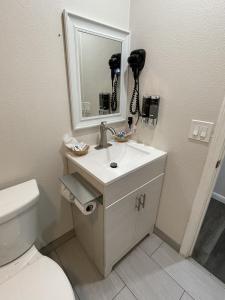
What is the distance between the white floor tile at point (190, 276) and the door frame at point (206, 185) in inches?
3.3

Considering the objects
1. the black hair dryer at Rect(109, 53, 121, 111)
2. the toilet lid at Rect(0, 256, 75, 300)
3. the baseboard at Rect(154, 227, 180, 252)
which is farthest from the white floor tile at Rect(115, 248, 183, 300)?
the black hair dryer at Rect(109, 53, 121, 111)

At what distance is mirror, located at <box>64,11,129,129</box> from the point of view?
1017 millimetres

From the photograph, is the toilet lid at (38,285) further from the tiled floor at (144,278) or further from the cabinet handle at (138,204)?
the cabinet handle at (138,204)

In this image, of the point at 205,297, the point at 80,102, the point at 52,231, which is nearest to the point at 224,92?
the point at 80,102

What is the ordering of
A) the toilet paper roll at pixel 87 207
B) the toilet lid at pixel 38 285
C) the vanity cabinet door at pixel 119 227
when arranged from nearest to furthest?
1. the toilet lid at pixel 38 285
2. the toilet paper roll at pixel 87 207
3. the vanity cabinet door at pixel 119 227

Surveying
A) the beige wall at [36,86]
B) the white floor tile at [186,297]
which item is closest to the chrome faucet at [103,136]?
the beige wall at [36,86]

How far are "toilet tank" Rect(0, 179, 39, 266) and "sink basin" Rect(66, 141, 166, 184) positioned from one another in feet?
1.16

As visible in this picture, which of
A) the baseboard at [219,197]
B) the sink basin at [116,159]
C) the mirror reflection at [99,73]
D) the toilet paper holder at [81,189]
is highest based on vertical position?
the mirror reflection at [99,73]

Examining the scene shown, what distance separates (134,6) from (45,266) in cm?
182

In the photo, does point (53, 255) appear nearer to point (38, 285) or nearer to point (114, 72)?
point (38, 285)

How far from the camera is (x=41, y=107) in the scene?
995mm

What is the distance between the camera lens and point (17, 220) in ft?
2.80

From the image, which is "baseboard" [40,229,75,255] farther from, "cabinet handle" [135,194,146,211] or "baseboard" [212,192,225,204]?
"baseboard" [212,192,225,204]

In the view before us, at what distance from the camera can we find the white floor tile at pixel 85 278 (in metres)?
1.11
